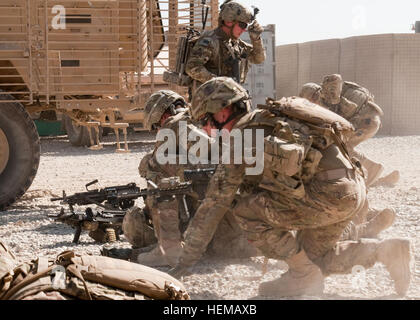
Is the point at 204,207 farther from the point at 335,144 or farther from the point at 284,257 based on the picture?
the point at 335,144

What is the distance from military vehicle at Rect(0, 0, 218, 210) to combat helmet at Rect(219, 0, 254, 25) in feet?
6.08

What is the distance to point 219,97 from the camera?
16.9 ft

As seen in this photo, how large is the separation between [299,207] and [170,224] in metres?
1.39

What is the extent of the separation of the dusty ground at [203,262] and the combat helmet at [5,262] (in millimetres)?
1364

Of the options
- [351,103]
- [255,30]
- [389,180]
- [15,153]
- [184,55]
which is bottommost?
[389,180]

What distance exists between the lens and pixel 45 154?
15383mm

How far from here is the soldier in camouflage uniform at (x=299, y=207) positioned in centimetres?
474

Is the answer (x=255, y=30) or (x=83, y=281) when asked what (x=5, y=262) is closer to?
(x=83, y=281)

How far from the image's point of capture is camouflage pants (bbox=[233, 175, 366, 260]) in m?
4.77

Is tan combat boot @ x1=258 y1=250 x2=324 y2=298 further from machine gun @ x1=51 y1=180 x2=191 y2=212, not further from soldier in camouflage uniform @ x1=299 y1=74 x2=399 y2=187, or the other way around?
soldier in camouflage uniform @ x1=299 y1=74 x2=399 y2=187

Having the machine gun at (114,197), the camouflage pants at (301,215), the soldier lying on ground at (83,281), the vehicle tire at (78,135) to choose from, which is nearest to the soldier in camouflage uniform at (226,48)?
the machine gun at (114,197)

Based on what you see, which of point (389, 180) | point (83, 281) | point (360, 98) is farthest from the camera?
point (389, 180)

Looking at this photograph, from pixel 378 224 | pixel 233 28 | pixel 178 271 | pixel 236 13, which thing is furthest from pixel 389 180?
pixel 178 271

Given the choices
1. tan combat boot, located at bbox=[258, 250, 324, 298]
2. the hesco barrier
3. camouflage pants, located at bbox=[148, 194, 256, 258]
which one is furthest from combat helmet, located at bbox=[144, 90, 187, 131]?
the hesco barrier
